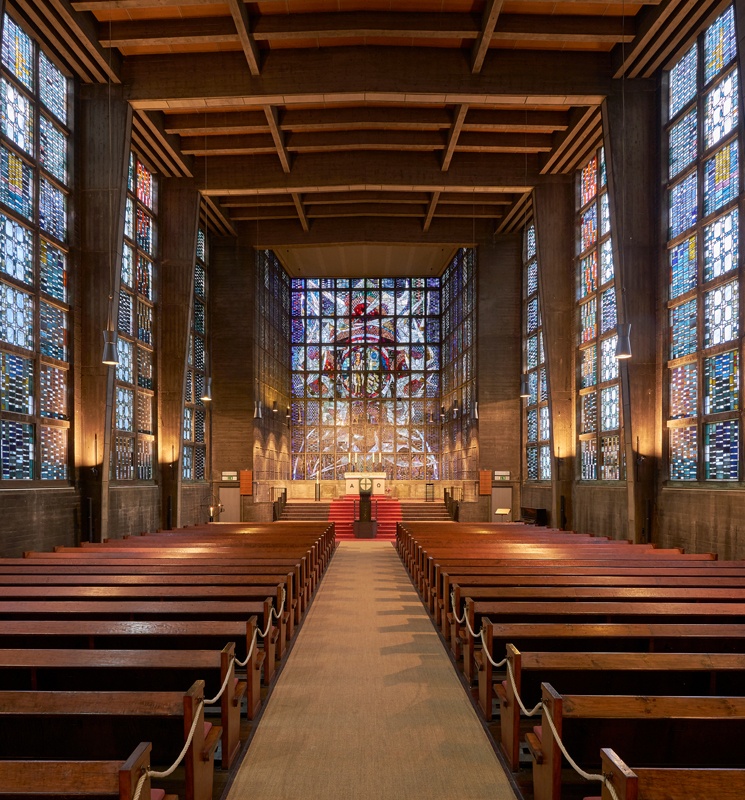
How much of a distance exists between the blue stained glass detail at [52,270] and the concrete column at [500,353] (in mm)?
12510

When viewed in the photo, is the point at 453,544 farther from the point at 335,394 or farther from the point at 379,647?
the point at 335,394

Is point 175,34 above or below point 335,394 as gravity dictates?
above

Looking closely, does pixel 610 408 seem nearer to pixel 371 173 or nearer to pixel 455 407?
pixel 371 173

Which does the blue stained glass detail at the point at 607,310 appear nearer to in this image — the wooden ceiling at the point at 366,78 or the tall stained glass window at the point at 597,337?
the tall stained glass window at the point at 597,337

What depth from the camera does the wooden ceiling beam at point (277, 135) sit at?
512 inches

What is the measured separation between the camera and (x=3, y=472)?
9.44 metres

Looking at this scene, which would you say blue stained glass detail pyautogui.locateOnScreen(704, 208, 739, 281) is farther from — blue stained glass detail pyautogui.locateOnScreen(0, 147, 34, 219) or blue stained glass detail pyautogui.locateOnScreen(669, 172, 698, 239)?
blue stained glass detail pyautogui.locateOnScreen(0, 147, 34, 219)

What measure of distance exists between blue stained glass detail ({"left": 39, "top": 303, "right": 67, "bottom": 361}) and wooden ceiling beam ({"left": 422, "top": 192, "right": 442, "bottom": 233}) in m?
9.84

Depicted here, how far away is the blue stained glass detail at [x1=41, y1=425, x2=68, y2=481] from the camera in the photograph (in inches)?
420

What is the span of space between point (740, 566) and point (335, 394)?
21915mm

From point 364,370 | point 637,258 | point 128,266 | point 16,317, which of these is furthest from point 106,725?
point 364,370

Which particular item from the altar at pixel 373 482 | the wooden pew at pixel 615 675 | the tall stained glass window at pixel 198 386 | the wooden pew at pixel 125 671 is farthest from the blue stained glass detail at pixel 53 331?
the altar at pixel 373 482

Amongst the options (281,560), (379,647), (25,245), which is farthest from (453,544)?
(25,245)

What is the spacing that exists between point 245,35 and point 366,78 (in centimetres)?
217
